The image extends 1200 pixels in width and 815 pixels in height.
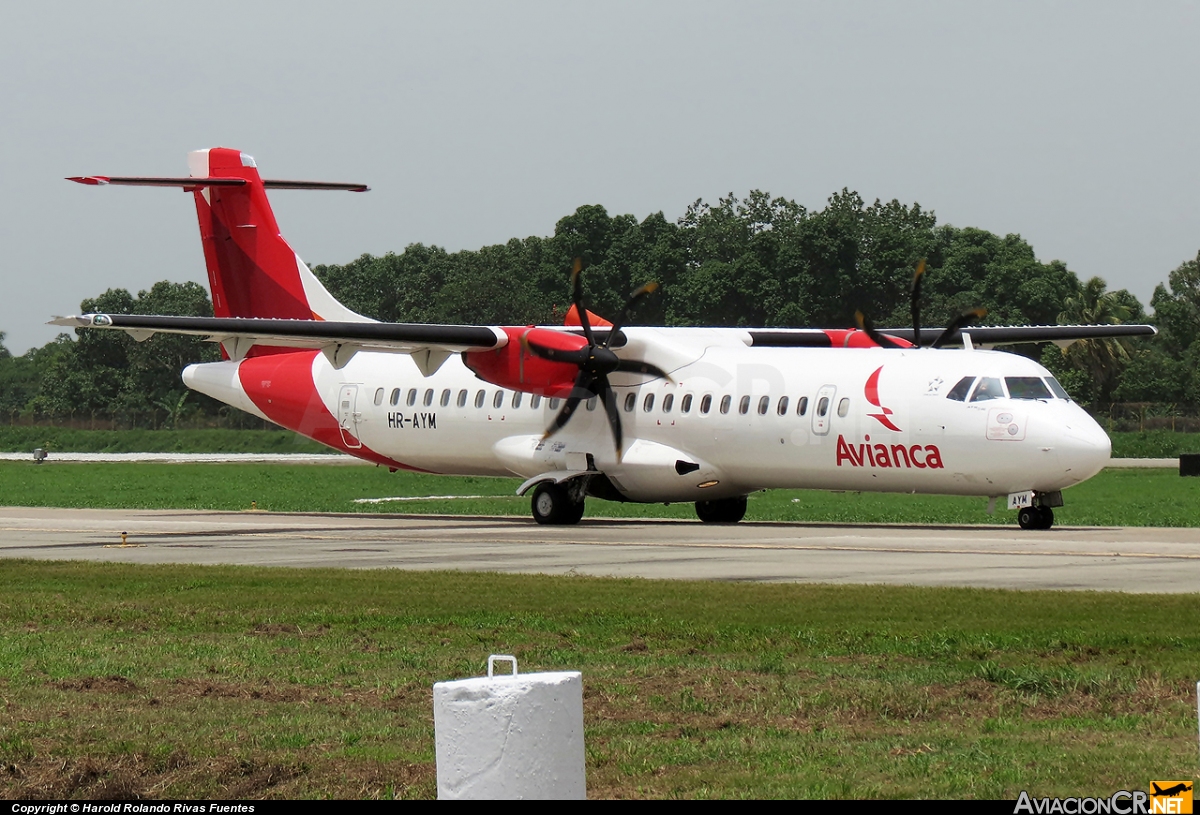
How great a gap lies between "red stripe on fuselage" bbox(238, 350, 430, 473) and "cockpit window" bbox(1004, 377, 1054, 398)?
1241 centimetres

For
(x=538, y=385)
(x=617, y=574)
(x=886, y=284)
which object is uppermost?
(x=886, y=284)

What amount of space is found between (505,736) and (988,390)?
64.4 ft

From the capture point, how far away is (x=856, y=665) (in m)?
10.4

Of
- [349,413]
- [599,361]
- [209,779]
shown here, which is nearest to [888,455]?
[599,361]

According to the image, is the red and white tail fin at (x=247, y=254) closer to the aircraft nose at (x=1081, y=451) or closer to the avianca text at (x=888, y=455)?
the avianca text at (x=888, y=455)

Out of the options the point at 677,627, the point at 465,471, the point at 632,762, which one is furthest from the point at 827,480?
the point at 632,762

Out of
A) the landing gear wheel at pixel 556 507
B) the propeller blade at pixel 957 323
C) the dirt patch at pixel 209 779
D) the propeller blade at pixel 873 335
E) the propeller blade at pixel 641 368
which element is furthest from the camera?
the propeller blade at pixel 873 335

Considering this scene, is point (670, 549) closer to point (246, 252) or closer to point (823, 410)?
point (823, 410)

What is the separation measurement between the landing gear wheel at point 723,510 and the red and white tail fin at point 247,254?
8.63 meters

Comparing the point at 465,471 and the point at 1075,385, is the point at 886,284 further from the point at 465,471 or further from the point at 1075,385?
the point at 465,471

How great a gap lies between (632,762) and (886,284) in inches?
2915

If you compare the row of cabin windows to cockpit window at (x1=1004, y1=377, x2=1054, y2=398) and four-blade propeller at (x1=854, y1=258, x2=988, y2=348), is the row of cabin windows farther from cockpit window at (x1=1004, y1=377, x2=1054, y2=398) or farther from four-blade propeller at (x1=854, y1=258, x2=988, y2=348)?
cockpit window at (x1=1004, y1=377, x2=1054, y2=398)

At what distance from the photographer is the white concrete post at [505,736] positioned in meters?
5.23

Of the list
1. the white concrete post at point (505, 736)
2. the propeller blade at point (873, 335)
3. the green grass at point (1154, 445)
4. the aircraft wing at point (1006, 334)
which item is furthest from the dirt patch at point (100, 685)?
the green grass at point (1154, 445)
